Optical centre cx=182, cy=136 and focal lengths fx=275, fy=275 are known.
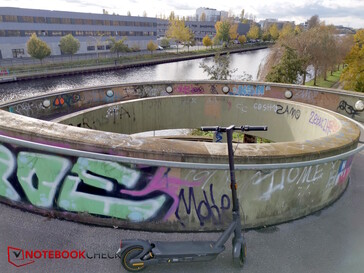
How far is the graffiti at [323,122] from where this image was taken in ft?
41.0

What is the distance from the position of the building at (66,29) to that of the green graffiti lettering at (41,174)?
68327mm

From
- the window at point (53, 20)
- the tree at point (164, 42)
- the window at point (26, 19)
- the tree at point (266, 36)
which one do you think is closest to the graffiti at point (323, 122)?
the window at point (26, 19)

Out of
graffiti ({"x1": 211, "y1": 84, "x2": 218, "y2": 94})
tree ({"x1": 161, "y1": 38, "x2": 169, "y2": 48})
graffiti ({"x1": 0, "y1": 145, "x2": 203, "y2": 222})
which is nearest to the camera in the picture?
graffiti ({"x1": 0, "y1": 145, "x2": 203, "y2": 222})

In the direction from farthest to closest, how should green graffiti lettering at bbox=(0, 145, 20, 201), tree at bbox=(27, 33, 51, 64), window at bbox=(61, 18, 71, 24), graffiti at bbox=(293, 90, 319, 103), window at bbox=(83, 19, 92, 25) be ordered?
1. window at bbox=(83, 19, 92, 25)
2. window at bbox=(61, 18, 71, 24)
3. tree at bbox=(27, 33, 51, 64)
4. graffiti at bbox=(293, 90, 319, 103)
5. green graffiti lettering at bbox=(0, 145, 20, 201)

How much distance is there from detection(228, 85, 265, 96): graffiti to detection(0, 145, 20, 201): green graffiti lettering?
47.8ft

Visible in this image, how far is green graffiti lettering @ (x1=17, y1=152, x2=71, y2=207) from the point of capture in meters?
6.84

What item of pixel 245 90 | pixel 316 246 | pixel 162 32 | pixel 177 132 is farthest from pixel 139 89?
pixel 162 32

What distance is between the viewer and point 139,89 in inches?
722

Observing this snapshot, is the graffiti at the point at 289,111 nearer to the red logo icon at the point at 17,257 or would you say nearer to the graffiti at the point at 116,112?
the graffiti at the point at 116,112

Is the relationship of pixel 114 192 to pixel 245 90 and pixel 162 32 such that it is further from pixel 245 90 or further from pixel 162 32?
pixel 162 32

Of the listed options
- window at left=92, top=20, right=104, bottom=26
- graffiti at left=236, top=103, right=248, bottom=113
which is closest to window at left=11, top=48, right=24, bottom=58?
window at left=92, top=20, right=104, bottom=26

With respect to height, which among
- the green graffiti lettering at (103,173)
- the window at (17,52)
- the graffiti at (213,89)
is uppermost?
the green graffiti lettering at (103,173)

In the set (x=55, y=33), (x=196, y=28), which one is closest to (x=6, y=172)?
(x=55, y=33)

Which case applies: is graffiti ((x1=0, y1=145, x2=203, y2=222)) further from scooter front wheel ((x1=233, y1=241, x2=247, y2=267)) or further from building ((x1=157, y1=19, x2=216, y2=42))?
building ((x1=157, y1=19, x2=216, y2=42))
